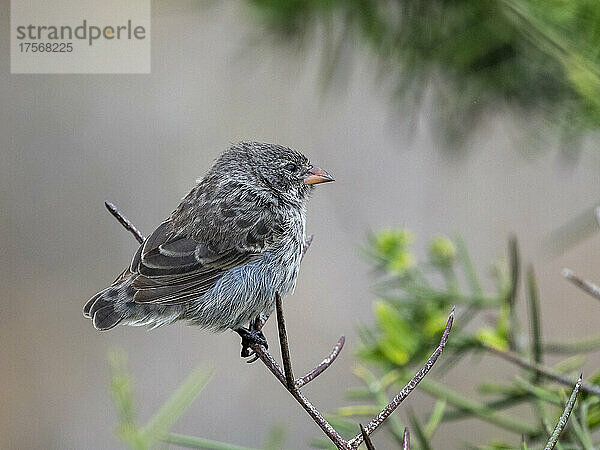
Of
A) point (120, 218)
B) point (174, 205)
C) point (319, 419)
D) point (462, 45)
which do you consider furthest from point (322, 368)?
point (174, 205)

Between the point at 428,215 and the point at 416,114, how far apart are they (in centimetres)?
143

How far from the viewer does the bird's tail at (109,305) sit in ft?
2.65

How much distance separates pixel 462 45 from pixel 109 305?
1.59ft

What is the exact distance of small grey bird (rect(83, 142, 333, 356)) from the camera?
35.9 inches

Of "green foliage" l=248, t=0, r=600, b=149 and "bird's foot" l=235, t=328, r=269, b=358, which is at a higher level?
"green foliage" l=248, t=0, r=600, b=149

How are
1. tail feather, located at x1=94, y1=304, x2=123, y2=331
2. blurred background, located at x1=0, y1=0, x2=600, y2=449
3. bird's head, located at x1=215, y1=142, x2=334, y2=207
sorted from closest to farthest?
tail feather, located at x1=94, y1=304, x2=123, y2=331 < bird's head, located at x1=215, y1=142, x2=334, y2=207 < blurred background, located at x1=0, y1=0, x2=600, y2=449

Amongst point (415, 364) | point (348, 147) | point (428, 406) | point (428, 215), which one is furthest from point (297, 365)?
point (415, 364)

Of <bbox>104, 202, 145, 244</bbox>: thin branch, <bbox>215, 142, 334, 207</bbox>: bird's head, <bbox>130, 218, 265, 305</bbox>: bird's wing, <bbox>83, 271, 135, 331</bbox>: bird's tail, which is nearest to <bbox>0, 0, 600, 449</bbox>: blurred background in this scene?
<bbox>215, 142, 334, 207</bbox>: bird's head

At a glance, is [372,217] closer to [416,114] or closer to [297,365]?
[297,365]

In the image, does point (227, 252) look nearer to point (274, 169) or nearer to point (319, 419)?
point (274, 169)

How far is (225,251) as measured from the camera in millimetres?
1023

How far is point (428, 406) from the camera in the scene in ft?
8.32

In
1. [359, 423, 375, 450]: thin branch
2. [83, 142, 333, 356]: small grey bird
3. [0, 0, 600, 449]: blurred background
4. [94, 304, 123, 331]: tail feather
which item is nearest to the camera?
[359, 423, 375, 450]: thin branch

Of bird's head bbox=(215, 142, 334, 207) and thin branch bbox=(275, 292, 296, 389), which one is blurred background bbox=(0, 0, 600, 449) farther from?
thin branch bbox=(275, 292, 296, 389)
